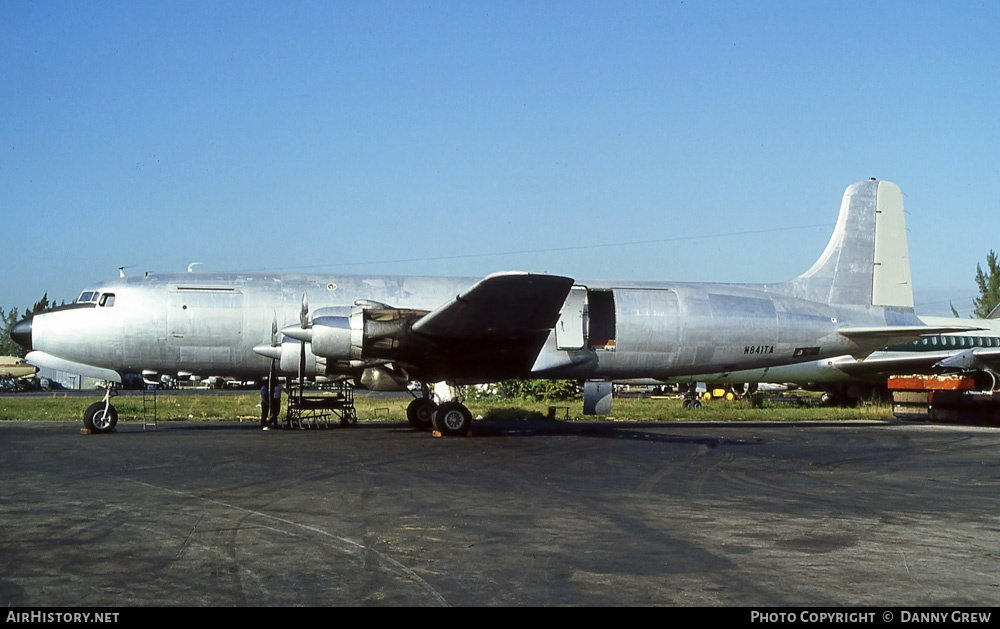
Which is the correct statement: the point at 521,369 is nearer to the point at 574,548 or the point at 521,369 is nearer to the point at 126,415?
the point at 574,548

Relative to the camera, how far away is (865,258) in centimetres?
2341

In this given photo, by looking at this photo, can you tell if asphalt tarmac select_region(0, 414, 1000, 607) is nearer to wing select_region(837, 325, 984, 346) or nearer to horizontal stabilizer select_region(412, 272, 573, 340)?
horizontal stabilizer select_region(412, 272, 573, 340)

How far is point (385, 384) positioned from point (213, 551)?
12.5m

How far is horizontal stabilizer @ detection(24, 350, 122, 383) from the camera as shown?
19.6 meters

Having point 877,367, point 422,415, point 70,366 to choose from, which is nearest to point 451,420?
point 422,415

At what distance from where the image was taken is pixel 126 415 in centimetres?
2833

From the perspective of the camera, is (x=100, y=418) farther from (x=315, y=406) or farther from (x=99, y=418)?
(x=315, y=406)

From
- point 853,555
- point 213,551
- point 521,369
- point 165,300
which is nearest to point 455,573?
point 213,551

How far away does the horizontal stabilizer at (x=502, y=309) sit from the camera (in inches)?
603

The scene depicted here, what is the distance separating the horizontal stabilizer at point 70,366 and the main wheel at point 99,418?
0.84m

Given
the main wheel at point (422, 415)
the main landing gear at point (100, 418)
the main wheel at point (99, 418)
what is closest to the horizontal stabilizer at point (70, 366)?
the main landing gear at point (100, 418)

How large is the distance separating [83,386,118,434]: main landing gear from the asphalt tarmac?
3435 mm

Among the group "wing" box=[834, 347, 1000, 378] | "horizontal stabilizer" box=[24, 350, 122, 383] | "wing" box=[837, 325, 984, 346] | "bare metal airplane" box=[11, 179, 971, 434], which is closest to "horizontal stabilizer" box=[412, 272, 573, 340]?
"bare metal airplane" box=[11, 179, 971, 434]

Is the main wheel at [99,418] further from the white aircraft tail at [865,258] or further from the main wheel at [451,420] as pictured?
the white aircraft tail at [865,258]
